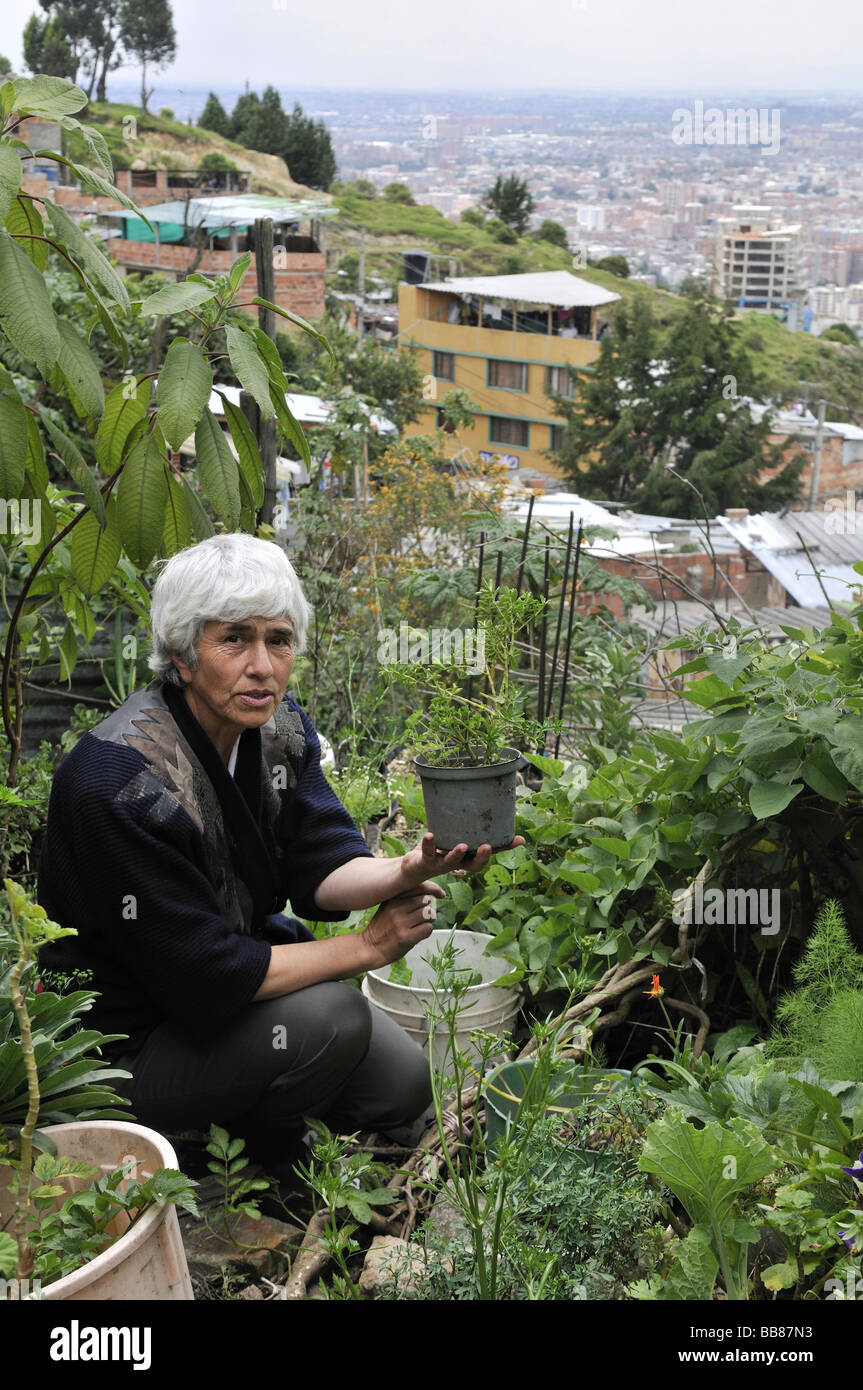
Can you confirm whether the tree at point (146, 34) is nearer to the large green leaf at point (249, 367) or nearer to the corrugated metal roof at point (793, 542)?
the corrugated metal roof at point (793, 542)

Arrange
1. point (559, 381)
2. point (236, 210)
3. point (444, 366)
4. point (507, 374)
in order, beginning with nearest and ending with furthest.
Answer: point (236, 210) → point (559, 381) → point (507, 374) → point (444, 366)

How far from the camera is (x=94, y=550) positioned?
2039mm

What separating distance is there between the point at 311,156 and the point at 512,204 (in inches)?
344

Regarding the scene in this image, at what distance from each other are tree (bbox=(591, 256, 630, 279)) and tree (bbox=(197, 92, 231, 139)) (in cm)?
1606

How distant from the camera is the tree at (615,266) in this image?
52.3m

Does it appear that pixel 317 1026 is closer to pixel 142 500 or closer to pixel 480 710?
pixel 480 710

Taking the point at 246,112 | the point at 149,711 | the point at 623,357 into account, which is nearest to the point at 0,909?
the point at 149,711

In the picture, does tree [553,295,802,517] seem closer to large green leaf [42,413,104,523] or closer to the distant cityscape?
the distant cityscape

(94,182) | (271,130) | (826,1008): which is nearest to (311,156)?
(271,130)

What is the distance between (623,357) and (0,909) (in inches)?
1230

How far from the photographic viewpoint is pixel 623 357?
31.6 metres

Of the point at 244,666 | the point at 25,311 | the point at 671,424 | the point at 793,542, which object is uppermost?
the point at 25,311

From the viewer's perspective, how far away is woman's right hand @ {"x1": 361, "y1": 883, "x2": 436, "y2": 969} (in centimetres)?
187

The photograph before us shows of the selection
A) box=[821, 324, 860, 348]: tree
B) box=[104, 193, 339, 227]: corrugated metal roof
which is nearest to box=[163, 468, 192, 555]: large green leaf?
box=[104, 193, 339, 227]: corrugated metal roof
